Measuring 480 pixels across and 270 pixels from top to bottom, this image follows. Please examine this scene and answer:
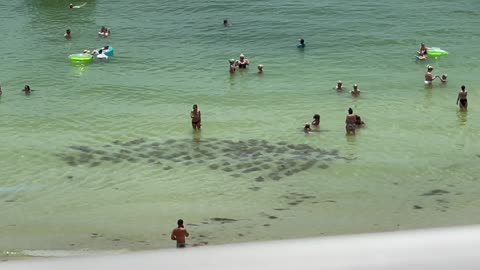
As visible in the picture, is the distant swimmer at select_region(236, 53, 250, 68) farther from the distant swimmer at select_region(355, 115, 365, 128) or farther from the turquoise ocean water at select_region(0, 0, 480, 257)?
the distant swimmer at select_region(355, 115, 365, 128)

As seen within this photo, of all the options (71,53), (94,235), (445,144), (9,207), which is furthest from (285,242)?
(71,53)

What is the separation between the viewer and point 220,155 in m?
22.0

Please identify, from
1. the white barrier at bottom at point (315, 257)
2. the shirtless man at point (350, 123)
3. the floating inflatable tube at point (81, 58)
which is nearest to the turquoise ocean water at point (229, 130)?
the shirtless man at point (350, 123)

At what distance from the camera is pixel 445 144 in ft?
75.0

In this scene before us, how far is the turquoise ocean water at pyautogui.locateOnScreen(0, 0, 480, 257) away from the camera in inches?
673

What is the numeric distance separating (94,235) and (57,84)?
17015 mm

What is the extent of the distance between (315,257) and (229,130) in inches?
906

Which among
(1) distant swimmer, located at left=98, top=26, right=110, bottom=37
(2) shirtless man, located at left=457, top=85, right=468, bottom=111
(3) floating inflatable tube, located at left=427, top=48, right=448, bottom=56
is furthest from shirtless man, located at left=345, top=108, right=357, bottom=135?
(1) distant swimmer, located at left=98, top=26, right=110, bottom=37

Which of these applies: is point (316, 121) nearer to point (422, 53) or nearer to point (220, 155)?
point (220, 155)

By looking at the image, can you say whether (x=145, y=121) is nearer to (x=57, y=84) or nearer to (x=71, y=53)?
(x=57, y=84)

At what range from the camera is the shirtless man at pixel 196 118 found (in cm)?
2445

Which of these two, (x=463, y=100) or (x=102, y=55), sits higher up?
(x=102, y=55)

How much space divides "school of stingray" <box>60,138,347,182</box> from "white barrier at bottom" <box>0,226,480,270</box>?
17.7 metres

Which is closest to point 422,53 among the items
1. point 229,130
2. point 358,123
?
point 358,123
